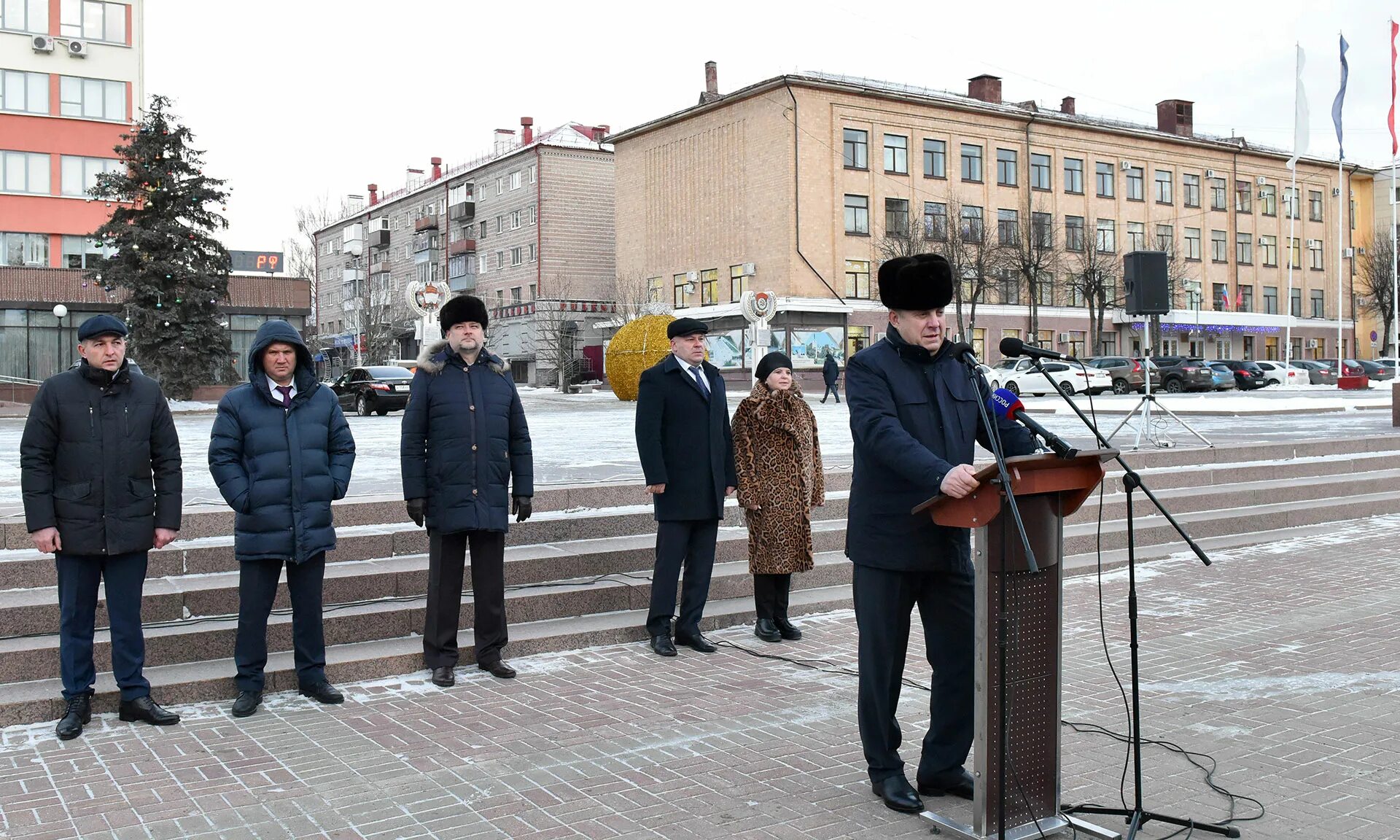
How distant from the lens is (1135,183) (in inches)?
2384

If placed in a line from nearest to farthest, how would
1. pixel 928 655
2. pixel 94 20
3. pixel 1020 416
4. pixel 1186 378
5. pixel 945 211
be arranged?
pixel 1020 416, pixel 928 655, pixel 1186 378, pixel 94 20, pixel 945 211

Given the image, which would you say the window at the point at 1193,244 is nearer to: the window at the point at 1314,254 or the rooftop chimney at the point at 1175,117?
the rooftop chimney at the point at 1175,117

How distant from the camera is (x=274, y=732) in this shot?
5.64m

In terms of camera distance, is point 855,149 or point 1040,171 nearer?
point 855,149

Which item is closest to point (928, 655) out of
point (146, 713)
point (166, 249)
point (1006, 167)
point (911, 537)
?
point (911, 537)

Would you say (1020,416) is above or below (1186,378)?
below

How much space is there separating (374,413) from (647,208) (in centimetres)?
3027

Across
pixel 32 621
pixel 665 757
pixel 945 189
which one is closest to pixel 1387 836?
pixel 665 757

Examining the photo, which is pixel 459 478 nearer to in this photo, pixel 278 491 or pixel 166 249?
pixel 278 491

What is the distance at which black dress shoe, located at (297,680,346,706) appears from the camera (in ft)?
20.3

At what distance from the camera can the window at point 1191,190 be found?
62.6 meters

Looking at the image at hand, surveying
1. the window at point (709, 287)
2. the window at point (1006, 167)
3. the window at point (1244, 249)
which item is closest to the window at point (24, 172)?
the window at point (709, 287)

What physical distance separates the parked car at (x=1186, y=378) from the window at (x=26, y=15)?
147 feet

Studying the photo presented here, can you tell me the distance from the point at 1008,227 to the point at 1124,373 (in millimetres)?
12929
